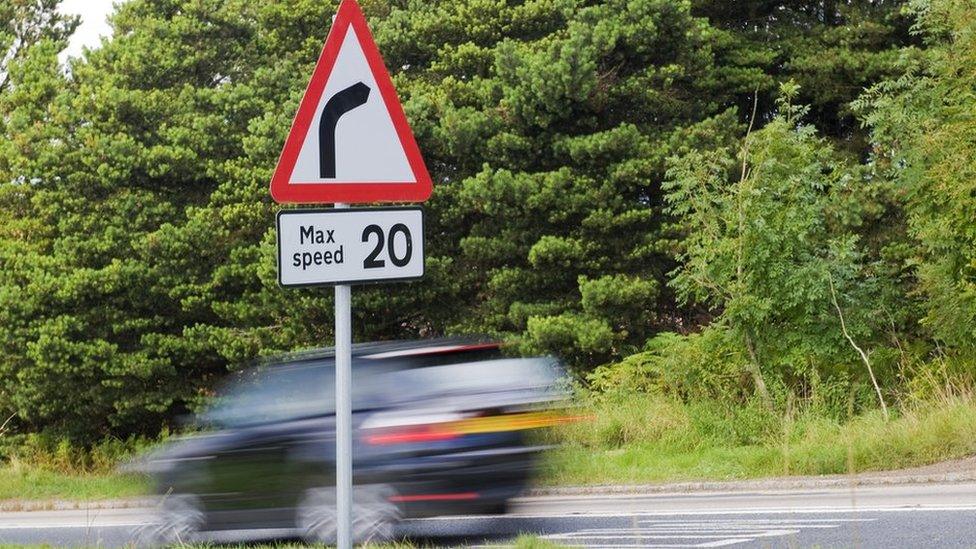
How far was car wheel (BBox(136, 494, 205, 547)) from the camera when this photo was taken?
10.2 meters

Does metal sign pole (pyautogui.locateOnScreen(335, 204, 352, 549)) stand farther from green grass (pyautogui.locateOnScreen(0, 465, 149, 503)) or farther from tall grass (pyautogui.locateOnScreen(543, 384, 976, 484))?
green grass (pyautogui.locateOnScreen(0, 465, 149, 503))

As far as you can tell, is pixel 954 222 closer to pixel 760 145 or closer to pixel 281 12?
pixel 760 145

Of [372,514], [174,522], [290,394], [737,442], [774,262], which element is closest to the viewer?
[372,514]

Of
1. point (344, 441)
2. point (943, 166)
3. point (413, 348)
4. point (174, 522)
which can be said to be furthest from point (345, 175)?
point (943, 166)

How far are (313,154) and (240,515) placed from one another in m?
5.16

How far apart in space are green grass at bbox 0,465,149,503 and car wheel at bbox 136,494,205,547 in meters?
9.73

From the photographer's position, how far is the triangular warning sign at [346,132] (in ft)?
18.2

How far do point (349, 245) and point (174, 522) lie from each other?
554 centimetres

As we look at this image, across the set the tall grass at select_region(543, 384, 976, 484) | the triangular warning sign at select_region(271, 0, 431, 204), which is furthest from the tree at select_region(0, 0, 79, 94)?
the triangular warning sign at select_region(271, 0, 431, 204)

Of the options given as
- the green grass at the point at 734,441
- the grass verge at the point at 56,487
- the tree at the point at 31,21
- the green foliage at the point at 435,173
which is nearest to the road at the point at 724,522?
the green grass at the point at 734,441

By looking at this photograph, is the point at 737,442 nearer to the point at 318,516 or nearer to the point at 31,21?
the point at 318,516

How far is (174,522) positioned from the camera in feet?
33.9

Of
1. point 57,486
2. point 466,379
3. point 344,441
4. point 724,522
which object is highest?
point 344,441

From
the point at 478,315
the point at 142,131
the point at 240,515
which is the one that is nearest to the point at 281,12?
the point at 142,131
